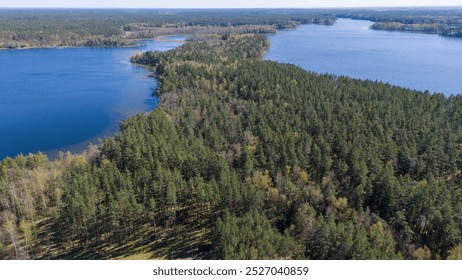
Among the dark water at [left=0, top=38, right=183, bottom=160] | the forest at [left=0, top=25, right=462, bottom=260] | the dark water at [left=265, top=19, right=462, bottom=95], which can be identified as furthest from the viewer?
the dark water at [left=265, top=19, right=462, bottom=95]

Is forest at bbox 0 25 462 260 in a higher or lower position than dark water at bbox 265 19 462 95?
lower

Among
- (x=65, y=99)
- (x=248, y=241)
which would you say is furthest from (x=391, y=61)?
(x=248, y=241)

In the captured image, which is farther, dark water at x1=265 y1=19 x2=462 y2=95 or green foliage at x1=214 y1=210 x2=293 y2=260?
dark water at x1=265 y1=19 x2=462 y2=95

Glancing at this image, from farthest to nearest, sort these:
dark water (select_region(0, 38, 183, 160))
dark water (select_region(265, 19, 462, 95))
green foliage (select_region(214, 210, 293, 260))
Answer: dark water (select_region(265, 19, 462, 95))
dark water (select_region(0, 38, 183, 160))
green foliage (select_region(214, 210, 293, 260))

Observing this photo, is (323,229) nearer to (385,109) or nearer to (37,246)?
(37,246)

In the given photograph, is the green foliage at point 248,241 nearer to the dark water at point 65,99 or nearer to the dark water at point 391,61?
the dark water at point 65,99

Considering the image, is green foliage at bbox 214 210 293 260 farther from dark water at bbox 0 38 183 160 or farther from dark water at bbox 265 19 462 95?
dark water at bbox 265 19 462 95

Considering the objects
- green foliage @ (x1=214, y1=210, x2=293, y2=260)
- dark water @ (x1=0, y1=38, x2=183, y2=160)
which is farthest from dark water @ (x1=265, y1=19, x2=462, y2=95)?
green foliage @ (x1=214, y1=210, x2=293, y2=260)

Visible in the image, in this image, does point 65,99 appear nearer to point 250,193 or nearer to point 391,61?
point 250,193
